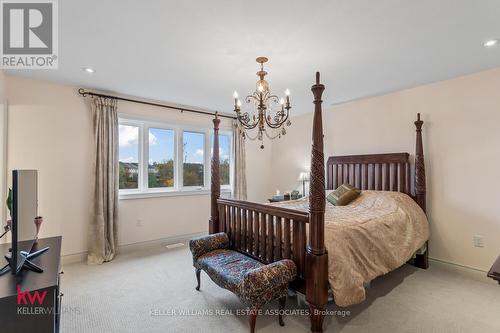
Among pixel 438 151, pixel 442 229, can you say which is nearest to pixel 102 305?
pixel 442 229

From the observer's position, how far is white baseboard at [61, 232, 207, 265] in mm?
3354

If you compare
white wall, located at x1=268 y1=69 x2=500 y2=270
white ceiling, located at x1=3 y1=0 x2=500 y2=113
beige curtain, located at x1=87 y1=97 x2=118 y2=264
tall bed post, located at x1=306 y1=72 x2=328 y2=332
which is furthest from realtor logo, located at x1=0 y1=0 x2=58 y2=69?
white wall, located at x1=268 y1=69 x2=500 y2=270

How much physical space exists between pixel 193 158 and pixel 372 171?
126 inches

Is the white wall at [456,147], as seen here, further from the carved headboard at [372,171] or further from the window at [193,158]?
the window at [193,158]

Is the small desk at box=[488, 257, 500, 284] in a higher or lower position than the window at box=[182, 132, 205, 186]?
lower

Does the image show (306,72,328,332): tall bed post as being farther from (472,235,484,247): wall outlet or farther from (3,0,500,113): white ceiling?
(472,235,484,247): wall outlet

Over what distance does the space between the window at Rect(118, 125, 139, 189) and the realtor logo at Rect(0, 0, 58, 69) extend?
143cm

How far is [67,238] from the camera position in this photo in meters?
3.35

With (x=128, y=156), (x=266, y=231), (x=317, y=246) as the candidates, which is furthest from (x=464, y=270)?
(x=128, y=156)

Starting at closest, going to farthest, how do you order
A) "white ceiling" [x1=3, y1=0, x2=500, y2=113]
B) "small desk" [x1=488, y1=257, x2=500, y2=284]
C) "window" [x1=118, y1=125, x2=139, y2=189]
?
"small desk" [x1=488, y1=257, x2=500, y2=284], "white ceiling" [x1=3, y1=0, x2=500, y2=113], "window" [x1=118, y1=125, x2=139, y2=189]

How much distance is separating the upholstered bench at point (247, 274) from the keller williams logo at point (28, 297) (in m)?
1.21

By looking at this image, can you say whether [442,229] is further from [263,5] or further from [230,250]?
[263,5]

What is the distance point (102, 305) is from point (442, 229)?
4.13m

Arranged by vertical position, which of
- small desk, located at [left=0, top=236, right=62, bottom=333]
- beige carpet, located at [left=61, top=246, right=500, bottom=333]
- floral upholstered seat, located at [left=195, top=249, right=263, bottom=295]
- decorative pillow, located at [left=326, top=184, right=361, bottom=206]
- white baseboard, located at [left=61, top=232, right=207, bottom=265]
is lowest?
beige carpet, located at [left=61, top=246, right=500, bottom=333]
